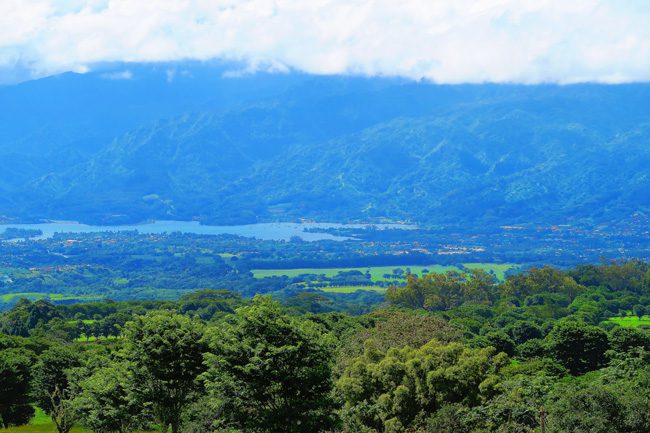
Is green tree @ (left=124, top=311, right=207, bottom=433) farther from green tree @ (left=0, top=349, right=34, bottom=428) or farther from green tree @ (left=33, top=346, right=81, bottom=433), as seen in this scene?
green tree @ (left=0, top=349, right=34, bottom=428)

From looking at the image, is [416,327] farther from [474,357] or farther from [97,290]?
[97,290]

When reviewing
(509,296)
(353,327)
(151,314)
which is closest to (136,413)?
(151,314)

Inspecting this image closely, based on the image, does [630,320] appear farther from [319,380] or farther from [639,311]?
[319,380]

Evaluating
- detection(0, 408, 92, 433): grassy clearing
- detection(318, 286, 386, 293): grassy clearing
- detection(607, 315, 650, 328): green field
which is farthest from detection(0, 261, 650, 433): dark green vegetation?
detection(318, 286, 386, 293): grassy clearing

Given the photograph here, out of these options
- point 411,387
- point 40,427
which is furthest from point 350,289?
point 411,387

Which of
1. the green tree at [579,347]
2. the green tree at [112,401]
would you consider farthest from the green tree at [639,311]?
the green tree at [112,401]

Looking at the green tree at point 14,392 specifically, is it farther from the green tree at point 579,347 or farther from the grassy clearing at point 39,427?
the green tree at point 579,347

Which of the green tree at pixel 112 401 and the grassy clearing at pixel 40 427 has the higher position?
the green tree at pixel 112 401
